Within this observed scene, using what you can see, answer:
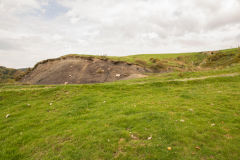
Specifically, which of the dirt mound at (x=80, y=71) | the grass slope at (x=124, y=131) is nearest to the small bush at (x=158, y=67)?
the dirt mound at (x=80, y=71)

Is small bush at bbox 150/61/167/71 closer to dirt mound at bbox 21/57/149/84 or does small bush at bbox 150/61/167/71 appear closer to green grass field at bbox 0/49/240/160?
dirt mound at bbox 21/57/149/84

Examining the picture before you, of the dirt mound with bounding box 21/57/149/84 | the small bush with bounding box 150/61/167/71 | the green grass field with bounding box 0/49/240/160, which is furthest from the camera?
the small bush with bounding box 150/61/167/71

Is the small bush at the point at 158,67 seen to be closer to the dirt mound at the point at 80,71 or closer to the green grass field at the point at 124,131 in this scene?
the dirt mound at the point at 80,71

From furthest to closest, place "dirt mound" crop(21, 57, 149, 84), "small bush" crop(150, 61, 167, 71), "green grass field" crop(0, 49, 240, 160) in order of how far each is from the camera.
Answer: "small bush" crop(150, 61, 167, 71) < "dirt mound" crop(21, 57, 149, 84) < "green grass field" crop(0, 49, 240, 160)

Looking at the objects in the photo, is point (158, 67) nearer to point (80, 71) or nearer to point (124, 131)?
point (80, 71)

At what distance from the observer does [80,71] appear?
139 feet

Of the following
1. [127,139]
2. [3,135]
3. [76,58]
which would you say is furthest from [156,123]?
[76,58]

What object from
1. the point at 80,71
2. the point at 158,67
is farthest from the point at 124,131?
the point at 158,67

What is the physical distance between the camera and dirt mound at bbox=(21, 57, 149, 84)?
39.3 metres

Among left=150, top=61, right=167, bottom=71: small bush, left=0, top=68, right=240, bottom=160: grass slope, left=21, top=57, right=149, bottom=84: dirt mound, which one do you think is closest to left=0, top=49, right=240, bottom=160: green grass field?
left=0, top=68, right=240, bottom=160: grass slope

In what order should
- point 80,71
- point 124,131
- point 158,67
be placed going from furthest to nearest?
point 158,67 → point 80,71 → point 124,131

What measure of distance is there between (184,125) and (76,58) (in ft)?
151

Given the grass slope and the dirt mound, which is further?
the dirt mound

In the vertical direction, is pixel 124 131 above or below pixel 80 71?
below
